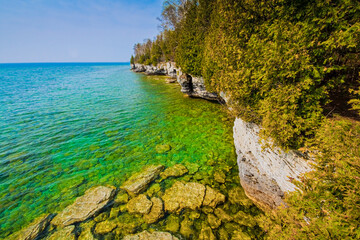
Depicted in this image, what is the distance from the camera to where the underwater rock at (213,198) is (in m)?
8.43

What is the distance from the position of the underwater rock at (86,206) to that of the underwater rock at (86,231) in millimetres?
397

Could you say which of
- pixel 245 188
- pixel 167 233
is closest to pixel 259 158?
pixel 245 188

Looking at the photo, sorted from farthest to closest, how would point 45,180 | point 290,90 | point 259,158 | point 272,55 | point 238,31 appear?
point 45,180 < point 238,31 < point 259,158 < point 272,55 < point 290,90

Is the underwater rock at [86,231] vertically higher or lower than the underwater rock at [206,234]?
lower

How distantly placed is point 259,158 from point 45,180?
14537 mm

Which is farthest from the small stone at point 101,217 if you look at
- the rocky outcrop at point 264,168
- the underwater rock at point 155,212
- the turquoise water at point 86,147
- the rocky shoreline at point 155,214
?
the rocky outcrop at point 264,168

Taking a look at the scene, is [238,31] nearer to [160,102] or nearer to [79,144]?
[79,144]

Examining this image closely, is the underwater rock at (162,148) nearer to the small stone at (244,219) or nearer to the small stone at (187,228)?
the small stone at (187,228)

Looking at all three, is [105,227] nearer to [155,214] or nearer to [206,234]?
[155,214]

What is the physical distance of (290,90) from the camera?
5137mm

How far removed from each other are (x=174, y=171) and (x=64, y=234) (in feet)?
22.0

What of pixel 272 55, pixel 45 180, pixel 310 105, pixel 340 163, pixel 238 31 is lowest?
pixel 45 180

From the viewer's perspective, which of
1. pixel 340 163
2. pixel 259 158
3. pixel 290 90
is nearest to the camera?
pixel 340 163

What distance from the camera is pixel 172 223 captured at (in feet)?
25.0
